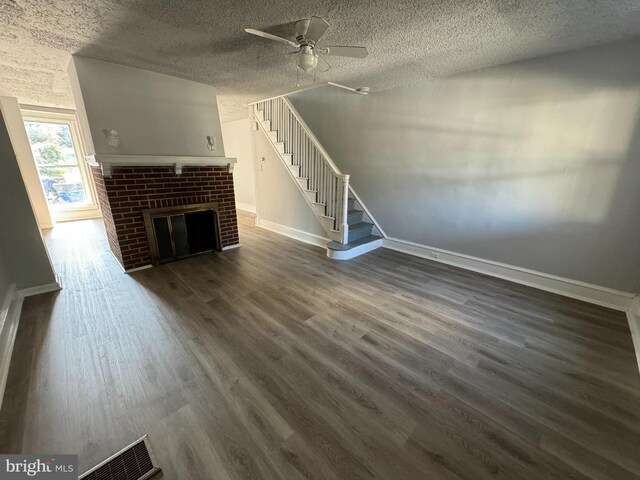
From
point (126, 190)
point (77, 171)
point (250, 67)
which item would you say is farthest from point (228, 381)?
point (77, 171)

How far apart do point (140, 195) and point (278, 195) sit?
2.35m

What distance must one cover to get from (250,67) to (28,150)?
5.48 m

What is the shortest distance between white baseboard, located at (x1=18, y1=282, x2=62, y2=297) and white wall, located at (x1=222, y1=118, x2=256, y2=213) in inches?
171

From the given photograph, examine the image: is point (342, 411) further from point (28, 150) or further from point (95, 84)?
point (28, 150)

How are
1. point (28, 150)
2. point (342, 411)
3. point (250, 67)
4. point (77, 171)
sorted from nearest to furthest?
point (342, 411), point (250, 67), point (28, 150), point (77, 171)

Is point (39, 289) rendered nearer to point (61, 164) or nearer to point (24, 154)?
point (24, 154)

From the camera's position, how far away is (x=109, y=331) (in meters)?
2.26

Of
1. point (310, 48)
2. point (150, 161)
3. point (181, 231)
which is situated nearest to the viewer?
point (310, 48)

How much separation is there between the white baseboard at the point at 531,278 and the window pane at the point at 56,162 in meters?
7.77

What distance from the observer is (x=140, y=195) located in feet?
11.1

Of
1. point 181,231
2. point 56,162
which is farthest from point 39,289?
point 56,162

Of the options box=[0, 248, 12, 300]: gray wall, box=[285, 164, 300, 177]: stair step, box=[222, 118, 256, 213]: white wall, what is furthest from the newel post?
box=[0, 248, 12, 300]: gray wall

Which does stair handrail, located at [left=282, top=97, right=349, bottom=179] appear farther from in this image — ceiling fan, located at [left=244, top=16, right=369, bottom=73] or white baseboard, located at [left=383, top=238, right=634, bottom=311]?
ceiling fan, located at [left=244, top=16, right=369, bottom=73]

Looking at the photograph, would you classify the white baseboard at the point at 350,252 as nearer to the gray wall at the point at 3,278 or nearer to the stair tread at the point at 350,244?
the stair tread at the point at 350,244
